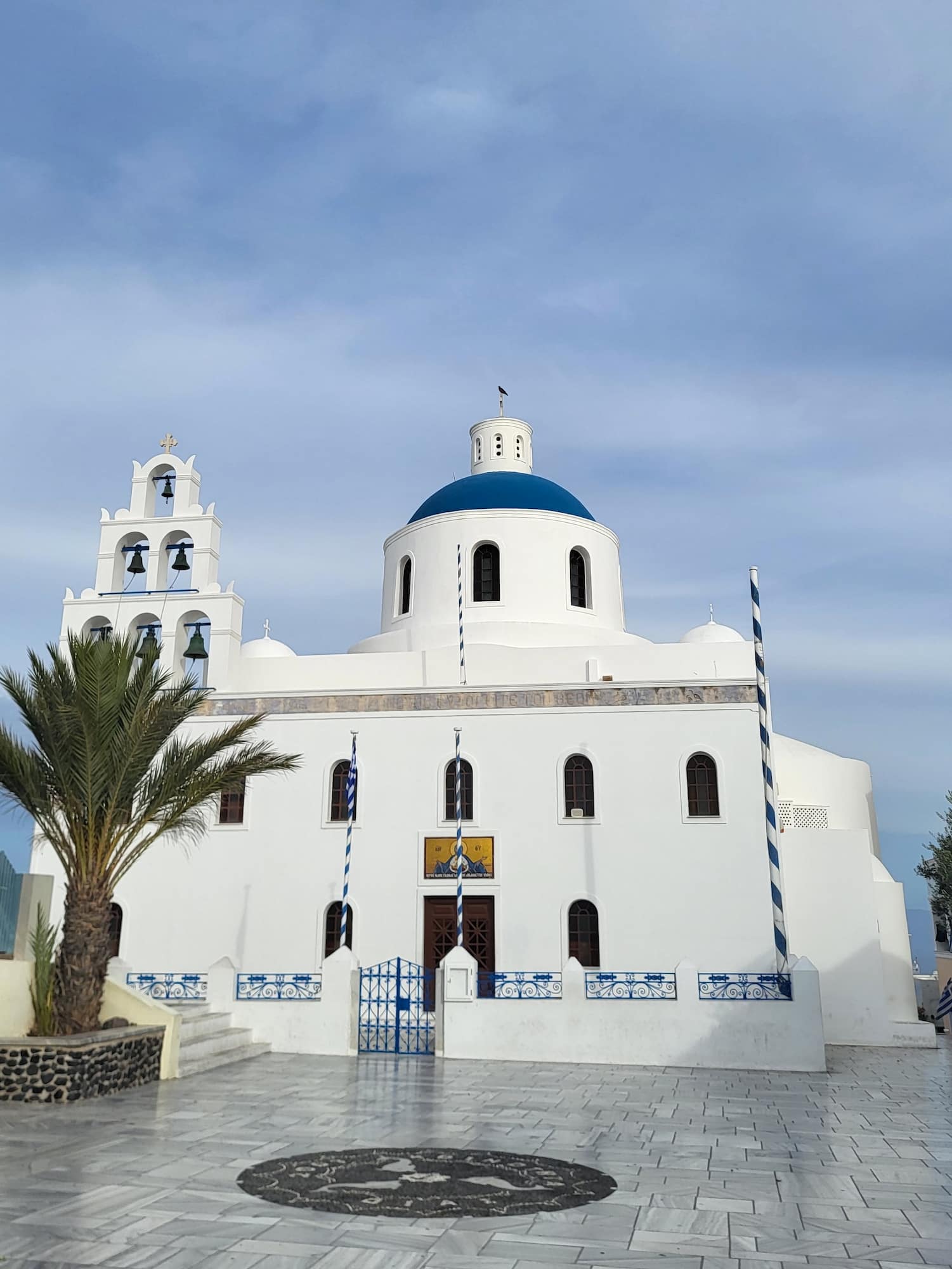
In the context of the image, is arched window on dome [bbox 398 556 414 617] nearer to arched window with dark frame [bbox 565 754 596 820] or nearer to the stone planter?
arched window with dark frame [bbox 565 754 596 820]

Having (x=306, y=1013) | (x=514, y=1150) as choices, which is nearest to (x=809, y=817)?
(x=306, y=1013)

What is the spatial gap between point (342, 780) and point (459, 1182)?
35.9 ft

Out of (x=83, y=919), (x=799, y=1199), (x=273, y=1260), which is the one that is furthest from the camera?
(x=83, y=919)

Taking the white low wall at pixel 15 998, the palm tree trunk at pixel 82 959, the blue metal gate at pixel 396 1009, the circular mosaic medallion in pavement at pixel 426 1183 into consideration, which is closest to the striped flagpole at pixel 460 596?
the blue metal gate at pixel 396 1009

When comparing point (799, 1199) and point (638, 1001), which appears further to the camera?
point (638, 1001)

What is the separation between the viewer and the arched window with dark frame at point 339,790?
16.6 m

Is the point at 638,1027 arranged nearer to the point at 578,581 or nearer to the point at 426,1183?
the point at 426,1183

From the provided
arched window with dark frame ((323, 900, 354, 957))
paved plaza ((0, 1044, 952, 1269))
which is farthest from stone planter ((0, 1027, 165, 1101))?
arched window with dark frame ((323, 900, 354, 957))

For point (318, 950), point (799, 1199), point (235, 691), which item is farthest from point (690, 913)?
point (799, 1199)

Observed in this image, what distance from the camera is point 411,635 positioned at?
19.4 m

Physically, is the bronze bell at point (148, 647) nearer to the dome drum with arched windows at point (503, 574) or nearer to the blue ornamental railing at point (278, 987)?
the blue ornamental railing at point (278, 987)

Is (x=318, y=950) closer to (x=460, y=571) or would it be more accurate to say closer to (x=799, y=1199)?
(x=460, y=571)

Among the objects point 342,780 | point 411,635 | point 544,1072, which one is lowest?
point 544,1072

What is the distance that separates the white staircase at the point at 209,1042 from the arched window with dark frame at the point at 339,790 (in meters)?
4.09
